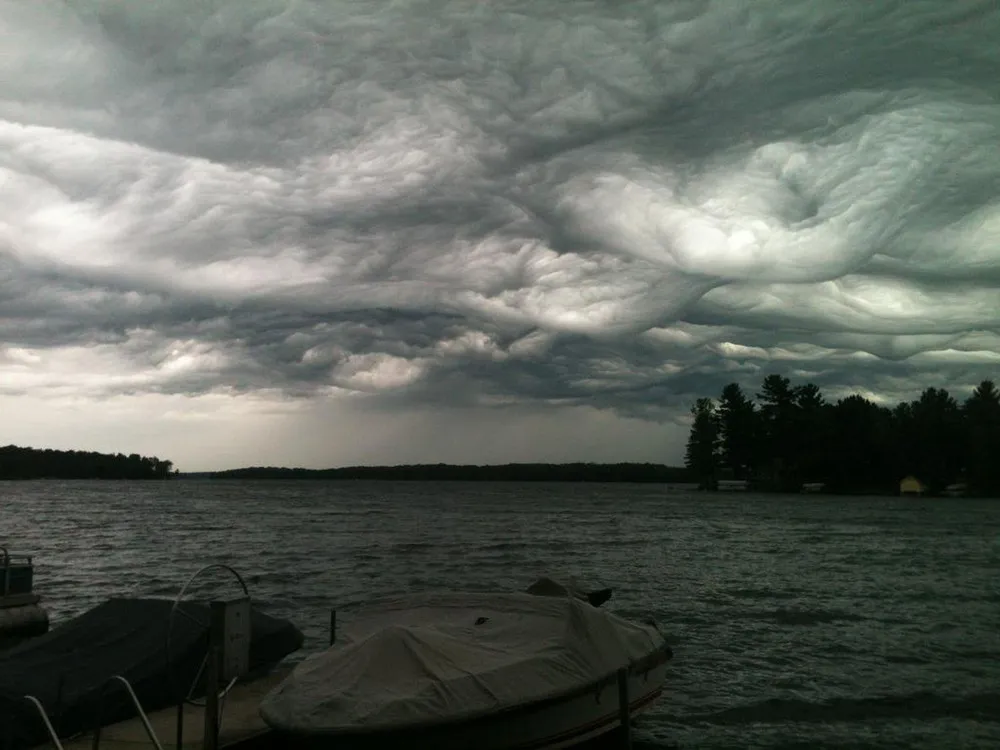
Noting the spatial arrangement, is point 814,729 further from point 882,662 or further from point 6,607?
point 6,607

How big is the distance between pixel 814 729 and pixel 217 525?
7890 centimetres

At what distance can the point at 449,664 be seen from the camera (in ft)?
39.6

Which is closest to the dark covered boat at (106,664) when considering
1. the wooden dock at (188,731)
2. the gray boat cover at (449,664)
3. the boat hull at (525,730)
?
the wooden dock at (188,731)

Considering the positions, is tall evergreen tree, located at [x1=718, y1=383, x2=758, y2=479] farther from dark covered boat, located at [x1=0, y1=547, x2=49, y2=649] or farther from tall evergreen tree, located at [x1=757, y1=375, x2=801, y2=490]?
dark covered boat, located at [x1=0, y1=547, x2=49, y2=649]

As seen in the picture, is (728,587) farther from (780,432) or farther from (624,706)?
(780,432)

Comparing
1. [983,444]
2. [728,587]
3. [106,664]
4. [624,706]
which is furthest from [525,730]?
[983,444]

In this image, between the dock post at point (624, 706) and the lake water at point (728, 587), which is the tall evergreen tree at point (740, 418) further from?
the dock post at point (624, 706)

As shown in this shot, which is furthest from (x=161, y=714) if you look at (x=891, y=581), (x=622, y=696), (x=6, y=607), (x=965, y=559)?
(x=965, y=559)

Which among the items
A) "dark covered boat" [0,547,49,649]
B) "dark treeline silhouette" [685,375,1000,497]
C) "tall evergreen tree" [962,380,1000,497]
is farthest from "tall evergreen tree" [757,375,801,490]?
"dark covered boat" [0,547,49,649]

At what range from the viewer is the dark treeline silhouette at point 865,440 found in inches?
6289

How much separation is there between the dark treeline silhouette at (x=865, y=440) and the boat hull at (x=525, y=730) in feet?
528

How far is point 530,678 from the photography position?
40.1 ft

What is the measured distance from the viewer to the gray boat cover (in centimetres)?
1109

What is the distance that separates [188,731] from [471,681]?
4684mm
